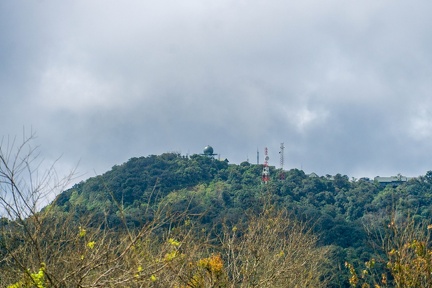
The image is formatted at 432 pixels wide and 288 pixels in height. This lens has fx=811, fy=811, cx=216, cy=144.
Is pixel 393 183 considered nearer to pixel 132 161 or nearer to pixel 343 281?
pixel 132 161

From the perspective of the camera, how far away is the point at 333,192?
246 feet

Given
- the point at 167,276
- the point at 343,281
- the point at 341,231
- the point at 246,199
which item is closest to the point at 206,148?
the point at 246,199

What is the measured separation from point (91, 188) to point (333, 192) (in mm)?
25291

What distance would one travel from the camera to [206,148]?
9025 cm

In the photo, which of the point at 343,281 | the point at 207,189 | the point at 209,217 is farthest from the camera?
the point at 207,189

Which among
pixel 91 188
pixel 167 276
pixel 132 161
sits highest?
pixel 132 161

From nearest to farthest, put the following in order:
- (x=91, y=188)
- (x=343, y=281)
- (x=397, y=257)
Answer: (x=397, y=257)
(x=343, y=281)
(x=91, y=188)

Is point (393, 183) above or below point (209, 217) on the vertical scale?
above

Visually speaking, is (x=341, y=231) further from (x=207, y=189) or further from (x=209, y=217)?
(x=207, y=189)

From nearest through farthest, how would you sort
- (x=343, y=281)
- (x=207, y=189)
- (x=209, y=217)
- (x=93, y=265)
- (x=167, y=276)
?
(x=93, y=265)
(x=167, y=276)
(x=343, y=281)
(x=209, y=217)
(x=207, y=189)

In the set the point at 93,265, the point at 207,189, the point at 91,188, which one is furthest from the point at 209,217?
the point at 93,265

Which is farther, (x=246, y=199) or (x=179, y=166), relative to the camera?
(x=179, y=166)

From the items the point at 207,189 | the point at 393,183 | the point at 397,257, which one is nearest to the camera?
the point at 397,257

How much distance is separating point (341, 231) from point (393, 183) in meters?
34.7
